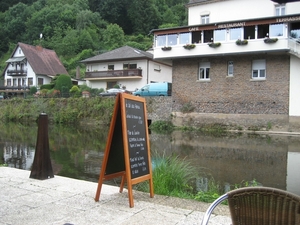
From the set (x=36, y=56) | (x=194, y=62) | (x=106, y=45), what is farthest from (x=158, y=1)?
(x=194, y=62)

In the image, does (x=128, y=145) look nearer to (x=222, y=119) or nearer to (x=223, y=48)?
(x=223, y=48)

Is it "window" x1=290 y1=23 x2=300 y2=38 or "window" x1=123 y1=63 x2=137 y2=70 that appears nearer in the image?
"window" x1=290 y1=23 x2=300 y2=38

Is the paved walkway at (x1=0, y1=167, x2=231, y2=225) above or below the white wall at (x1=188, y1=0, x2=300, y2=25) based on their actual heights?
below

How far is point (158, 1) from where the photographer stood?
278ft

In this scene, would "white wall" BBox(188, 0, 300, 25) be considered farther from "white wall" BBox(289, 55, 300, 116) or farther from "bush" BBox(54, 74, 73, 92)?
"bush" BBox(54, 74, 73, 92)

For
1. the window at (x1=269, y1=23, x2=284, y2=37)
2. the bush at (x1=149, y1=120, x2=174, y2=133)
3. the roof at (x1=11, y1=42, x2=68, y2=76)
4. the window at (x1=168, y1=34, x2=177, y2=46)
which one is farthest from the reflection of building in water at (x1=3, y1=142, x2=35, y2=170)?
the roof at (x1=11, y1=42, x2=68, y2=76)

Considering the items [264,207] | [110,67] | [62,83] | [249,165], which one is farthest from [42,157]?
[110,67]

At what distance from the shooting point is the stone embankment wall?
24109mm

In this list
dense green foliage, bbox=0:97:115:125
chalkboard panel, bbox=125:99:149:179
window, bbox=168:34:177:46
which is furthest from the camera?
dense green foliage, bbox=0:97:115:125

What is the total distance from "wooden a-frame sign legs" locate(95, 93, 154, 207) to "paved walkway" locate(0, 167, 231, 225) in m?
0.26

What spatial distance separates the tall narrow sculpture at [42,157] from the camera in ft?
20.4

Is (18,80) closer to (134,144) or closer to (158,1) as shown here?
(158,1)

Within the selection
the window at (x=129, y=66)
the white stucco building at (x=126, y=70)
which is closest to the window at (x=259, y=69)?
the white stucco building at (x=126, y=70)

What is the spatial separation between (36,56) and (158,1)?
4096cm
